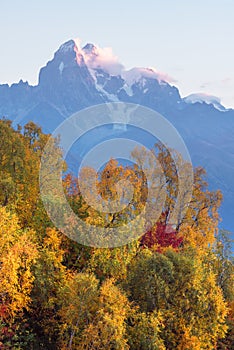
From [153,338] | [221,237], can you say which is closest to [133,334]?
[153,338]

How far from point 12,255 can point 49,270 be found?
16.9 feet

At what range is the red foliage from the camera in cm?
4525

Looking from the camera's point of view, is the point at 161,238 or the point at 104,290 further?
the point at 161,238

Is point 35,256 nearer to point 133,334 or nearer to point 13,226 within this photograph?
point 13,226

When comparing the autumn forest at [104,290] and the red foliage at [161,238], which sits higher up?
the red foliage at [161,238]

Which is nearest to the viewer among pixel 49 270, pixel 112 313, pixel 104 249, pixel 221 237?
pixel 112 313

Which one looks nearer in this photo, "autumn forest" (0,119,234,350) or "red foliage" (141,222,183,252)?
"autumn forest" (0,119,234,350)

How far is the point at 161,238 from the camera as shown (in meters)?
47.0

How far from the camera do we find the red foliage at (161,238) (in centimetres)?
4525

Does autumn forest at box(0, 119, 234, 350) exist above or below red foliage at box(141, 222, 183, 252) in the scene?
below

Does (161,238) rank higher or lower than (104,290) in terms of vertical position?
higher

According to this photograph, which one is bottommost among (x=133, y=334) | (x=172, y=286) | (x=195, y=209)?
(x=133, y=334)

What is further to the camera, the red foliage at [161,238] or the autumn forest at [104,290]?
the red foliage at [161,238]

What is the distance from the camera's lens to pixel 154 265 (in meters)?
31.1
